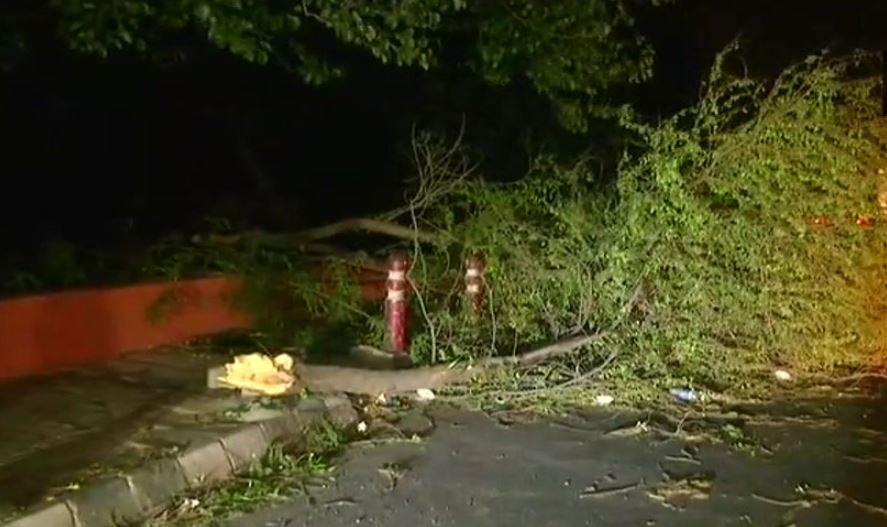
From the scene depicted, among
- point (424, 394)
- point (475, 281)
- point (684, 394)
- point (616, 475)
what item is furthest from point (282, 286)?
point (616, 475)

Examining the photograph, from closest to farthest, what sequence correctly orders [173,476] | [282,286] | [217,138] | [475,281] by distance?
[173,476] < [475,281] < [282,286] < [217,138]

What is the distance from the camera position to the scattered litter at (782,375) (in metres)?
9.53

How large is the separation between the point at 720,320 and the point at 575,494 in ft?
11.1

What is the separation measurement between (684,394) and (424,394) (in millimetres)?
1954

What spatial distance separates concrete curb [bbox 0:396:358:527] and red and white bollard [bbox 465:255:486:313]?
93.7 inches

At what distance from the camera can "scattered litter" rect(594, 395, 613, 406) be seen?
8.62 meters

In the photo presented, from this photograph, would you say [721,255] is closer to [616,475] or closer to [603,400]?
[603,400]

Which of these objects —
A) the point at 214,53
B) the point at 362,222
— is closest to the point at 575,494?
the point at 362,222

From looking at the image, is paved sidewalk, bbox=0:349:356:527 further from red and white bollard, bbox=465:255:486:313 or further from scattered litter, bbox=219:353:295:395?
red and white bollard, bbox=465:255:486:313

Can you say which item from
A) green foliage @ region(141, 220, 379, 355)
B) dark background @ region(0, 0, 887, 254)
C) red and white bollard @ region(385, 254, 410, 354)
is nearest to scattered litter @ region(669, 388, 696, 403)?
red and white bollard @ region(385, 254, 410, 354)

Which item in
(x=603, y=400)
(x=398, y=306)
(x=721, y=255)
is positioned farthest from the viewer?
(x=398, y=306)

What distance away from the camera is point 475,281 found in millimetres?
10164

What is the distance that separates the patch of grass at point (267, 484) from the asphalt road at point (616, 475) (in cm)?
12

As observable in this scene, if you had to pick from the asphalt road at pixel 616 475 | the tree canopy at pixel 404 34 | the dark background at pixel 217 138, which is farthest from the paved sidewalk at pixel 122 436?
the dark background at pixel 217 138
